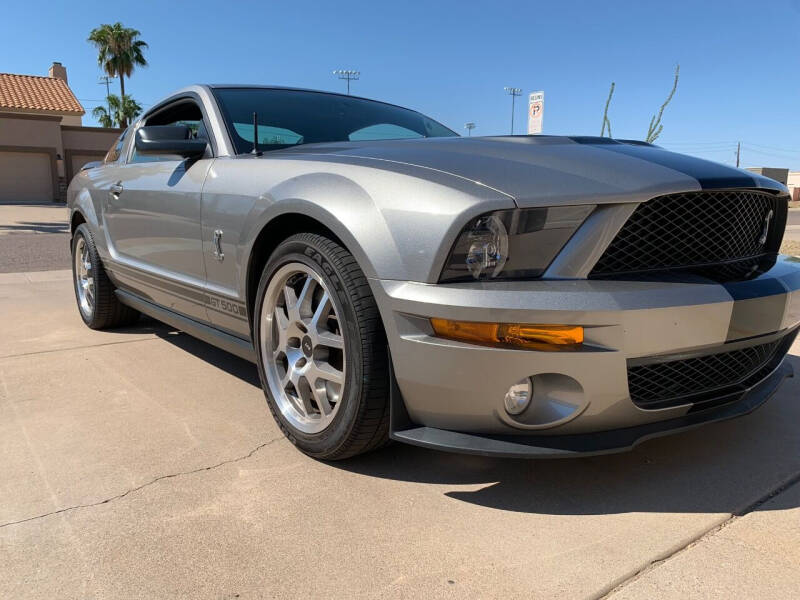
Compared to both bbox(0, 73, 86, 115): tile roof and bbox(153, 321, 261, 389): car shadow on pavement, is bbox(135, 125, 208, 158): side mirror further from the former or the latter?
bbox(0, 73, 86, 115): tile roof

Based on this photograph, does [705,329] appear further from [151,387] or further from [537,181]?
[151,387]

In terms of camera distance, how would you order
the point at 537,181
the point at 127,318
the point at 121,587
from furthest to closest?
the point at 127,318 < the point at 537,181 < the point at 121,587

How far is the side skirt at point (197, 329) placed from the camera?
2793 millimetres

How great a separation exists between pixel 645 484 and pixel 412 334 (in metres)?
0.98

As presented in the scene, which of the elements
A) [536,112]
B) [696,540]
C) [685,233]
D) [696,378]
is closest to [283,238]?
[685,233]

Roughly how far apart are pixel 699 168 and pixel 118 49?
4292cm

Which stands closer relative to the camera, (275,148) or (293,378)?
(293,378)

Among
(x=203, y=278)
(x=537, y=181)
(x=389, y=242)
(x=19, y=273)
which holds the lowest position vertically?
(x=19, y=273)

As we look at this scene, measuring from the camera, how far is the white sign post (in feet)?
26.2

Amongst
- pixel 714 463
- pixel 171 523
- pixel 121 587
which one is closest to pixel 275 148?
pixel 171 523

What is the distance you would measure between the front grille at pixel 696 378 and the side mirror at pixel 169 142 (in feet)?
7.07

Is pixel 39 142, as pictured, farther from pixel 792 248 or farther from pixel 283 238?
pixel 283 238

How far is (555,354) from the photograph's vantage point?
5.88 ft

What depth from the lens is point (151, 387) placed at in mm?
3248
